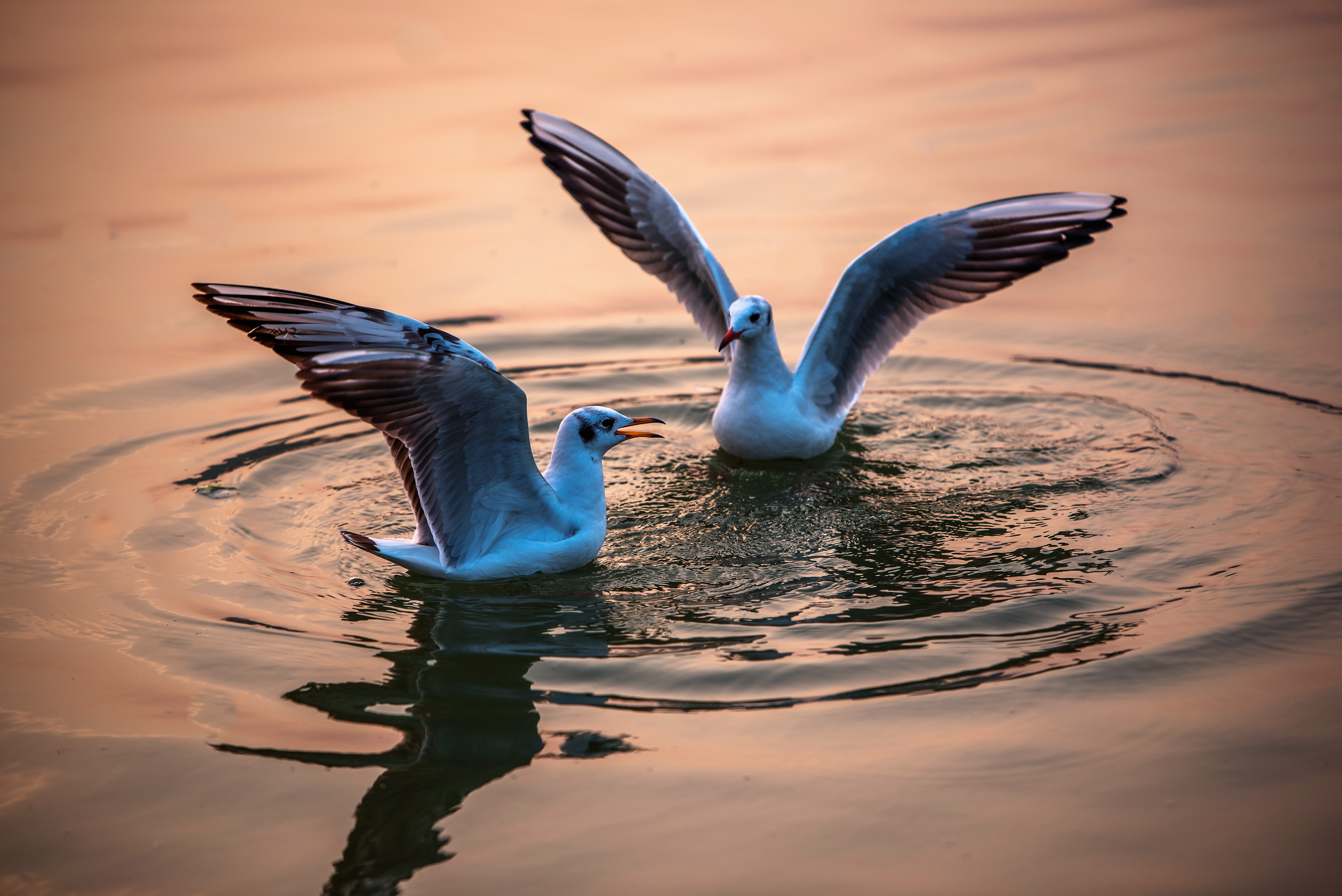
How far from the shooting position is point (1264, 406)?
8.12 meters

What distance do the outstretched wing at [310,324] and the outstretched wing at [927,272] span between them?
11.0 ft

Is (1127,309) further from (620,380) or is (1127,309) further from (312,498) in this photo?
(312,498)

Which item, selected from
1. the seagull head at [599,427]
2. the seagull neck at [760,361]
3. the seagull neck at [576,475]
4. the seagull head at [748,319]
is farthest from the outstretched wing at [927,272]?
the seagull neck at [576,475]

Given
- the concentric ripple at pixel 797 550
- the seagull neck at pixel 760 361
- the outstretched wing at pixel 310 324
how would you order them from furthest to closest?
1. the seagull neck at pixel 760 361
2. the concentric ripple at pixel 797 550
3. the outstretched wing at pixel 310 324

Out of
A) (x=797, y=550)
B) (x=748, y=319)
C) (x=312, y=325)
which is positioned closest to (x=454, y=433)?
(x=312, y=325)

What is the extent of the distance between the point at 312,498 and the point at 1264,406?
5.96m

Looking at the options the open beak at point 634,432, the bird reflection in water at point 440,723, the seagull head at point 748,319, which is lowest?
the bird reflection in water at point 440,723

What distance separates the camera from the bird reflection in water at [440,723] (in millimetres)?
4453

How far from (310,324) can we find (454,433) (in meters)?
0.92

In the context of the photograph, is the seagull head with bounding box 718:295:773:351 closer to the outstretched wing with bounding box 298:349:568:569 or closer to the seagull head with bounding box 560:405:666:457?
the seagull head with bounding box 560:405:666:457

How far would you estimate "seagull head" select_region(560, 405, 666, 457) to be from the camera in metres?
6.57

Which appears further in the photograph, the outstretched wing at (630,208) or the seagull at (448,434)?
the outstretched wing at (630,208)

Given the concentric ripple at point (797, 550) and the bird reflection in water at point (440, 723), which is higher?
the concentric ripple at point (797, 550)

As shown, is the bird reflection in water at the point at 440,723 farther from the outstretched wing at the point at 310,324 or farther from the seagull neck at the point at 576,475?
the outstretched wing at the point at 310,324
